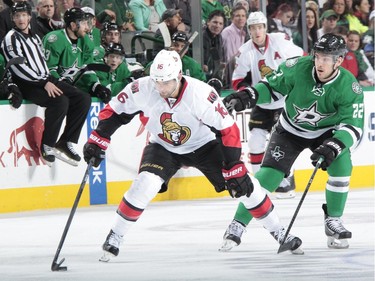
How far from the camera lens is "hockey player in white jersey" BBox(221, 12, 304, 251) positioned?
986cm

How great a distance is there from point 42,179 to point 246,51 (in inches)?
81.5

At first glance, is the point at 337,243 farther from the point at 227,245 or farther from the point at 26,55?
the point at 26,55

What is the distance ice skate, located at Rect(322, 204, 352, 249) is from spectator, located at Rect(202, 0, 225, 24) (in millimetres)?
3995

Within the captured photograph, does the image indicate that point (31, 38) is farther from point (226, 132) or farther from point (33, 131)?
point (226, 132)

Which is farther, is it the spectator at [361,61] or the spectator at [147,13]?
the spectator at [361,61]

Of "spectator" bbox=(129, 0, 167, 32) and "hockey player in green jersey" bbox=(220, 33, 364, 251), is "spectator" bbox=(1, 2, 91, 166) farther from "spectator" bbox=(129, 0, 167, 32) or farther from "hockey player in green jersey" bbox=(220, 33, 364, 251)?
"hockey player in green jersey" bbox=(220, 33, 364, 251)

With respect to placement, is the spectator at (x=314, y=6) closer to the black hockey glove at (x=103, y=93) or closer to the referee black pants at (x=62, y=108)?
the black hockey glove at (x=103, y=93)

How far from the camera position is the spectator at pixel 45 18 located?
31.0ft

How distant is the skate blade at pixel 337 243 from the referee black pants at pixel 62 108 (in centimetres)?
290

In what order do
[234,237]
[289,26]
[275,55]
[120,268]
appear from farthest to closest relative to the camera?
[289,26], [275,55], [234,237], [120,268]

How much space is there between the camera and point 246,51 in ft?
32.6

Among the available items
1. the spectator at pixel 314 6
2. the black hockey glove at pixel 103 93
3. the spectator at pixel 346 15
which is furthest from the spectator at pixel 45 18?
the spectator at pixel 346 15

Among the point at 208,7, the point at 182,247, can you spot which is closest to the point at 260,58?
the point at 208,7

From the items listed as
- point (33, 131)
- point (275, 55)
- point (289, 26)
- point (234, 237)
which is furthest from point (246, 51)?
point (234, 237)
